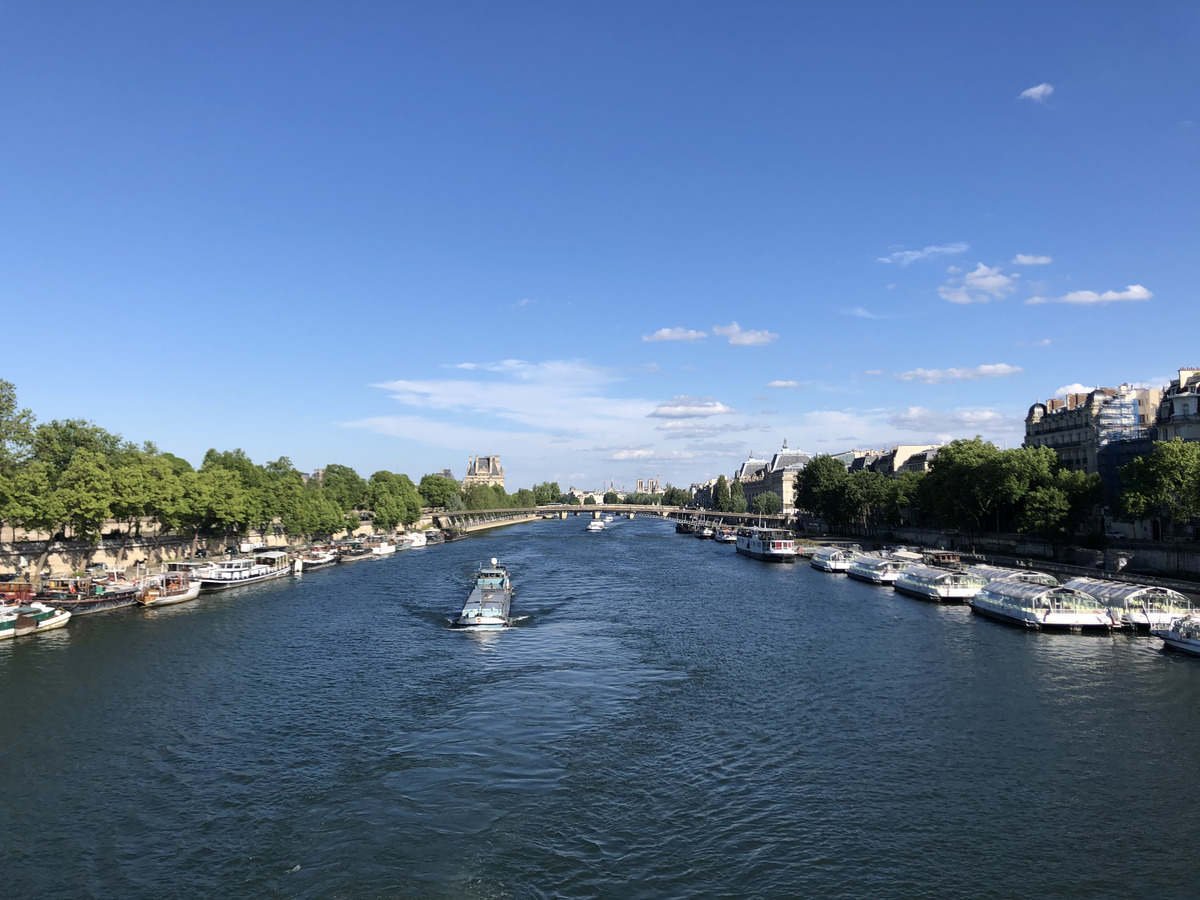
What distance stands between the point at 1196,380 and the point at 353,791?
101 metres

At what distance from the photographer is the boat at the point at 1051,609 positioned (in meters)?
56.9

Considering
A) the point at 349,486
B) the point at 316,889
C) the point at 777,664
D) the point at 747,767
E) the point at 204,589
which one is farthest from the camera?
the point at 349,486

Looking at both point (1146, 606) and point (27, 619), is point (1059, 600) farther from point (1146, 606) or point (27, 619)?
point (27, 619)

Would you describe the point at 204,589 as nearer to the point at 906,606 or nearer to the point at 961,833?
the point at 906,606

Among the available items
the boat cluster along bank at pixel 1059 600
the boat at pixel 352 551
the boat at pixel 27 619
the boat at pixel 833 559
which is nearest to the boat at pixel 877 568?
the boat cluster along bank at pixel 1059 600

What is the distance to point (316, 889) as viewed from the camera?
22.1 meters

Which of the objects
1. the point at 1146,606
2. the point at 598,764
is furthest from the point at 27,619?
the point at 1146,606

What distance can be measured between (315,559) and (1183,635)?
9704 cm

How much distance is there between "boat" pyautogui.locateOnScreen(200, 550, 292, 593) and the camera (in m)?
85.9

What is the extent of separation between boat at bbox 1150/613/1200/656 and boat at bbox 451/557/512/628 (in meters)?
42.6

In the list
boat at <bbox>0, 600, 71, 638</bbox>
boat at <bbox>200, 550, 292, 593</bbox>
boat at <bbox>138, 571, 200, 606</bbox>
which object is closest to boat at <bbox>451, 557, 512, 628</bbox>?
boat at <bbox>138, 571, 200, 606</bbox>

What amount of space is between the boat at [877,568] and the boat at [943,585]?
240 inches

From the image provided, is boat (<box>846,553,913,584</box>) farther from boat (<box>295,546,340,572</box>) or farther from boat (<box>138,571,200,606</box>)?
boat (<box>138,571,200,606</box>)

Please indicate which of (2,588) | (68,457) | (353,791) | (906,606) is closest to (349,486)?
(68,457)
